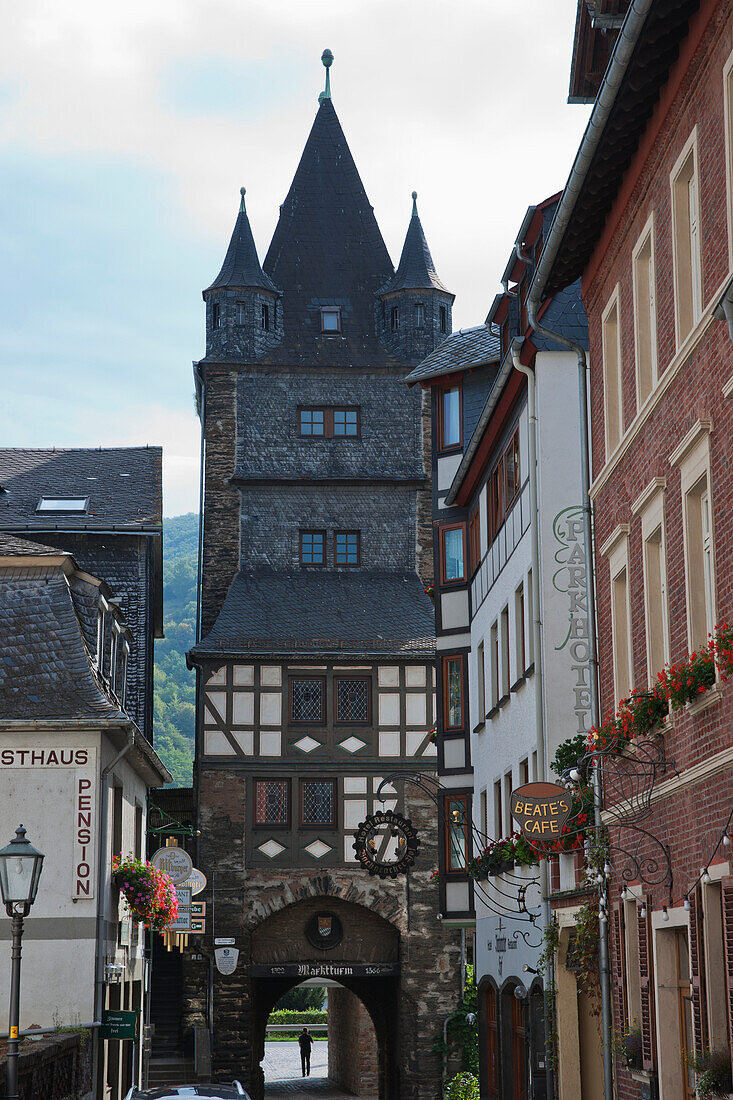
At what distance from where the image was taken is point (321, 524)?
3722 cm

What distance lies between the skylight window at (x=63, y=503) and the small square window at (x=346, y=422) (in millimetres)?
8163

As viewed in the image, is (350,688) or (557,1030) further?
(350,688)

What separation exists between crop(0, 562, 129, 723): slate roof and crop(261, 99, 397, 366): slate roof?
18.0 metres

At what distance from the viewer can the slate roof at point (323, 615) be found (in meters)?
33.3

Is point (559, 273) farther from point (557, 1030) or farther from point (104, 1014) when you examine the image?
point (104, 1014)

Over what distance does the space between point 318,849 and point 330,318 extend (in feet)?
46.7

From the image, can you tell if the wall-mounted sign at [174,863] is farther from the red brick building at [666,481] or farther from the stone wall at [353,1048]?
the stone wall at [353,1048]

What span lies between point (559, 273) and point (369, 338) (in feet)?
83.8

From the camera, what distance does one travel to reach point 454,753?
23594 millimetres

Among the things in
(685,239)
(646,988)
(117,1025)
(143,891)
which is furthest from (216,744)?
(685,239)

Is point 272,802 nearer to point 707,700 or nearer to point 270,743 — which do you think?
point 270,743

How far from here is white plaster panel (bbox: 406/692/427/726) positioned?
33219 mm

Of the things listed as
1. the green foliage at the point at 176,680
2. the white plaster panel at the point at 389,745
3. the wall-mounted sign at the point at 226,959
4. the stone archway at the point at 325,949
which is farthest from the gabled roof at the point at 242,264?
the green foliage at the point at 176,680

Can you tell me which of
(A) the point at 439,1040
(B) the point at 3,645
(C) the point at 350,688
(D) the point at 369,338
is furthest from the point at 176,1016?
(D) the point at 369,338
